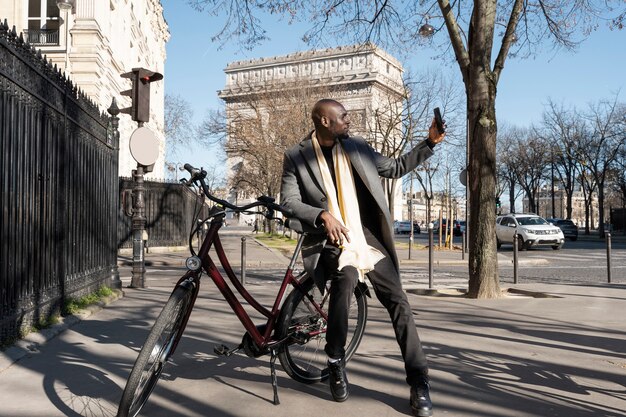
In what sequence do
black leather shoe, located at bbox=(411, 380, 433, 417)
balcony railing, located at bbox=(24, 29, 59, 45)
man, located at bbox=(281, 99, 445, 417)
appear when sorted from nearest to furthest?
black leather shoe, located at bbox=(411, 380, 433, 417), man, located at bbox=(281, 99, 445, 417), balcony railing, located at bbox=(24, 29, 59, 45)

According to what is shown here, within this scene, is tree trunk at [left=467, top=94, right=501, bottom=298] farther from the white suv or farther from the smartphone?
the white suv

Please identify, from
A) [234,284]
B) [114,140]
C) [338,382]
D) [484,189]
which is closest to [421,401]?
[338,382]

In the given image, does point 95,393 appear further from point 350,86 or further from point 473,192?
point 350,86

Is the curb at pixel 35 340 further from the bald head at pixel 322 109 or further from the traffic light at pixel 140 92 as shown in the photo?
the traffic light at pixel 140 92

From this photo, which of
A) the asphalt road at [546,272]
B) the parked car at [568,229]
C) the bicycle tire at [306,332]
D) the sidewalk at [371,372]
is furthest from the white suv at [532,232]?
the bicycle tire at [306,332]

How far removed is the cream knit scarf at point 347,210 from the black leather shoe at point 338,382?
55 cm

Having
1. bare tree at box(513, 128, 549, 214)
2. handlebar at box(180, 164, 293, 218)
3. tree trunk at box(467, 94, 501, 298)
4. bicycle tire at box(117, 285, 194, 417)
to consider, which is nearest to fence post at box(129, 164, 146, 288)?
tree trunk at box(467, 94, 501, 298)

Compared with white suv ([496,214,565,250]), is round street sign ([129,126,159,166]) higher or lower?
higher

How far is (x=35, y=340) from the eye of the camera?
5.44 metres

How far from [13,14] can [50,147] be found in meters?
24.9

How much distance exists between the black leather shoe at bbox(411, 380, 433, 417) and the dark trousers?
0.05 m

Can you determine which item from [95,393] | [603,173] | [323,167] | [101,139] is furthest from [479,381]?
[603,173]

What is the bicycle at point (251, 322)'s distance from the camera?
11.0 feet

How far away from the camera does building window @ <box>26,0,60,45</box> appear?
28.4m
